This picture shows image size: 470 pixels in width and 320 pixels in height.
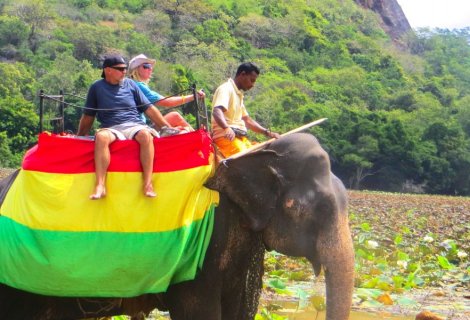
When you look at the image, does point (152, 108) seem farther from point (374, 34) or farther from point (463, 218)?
point (374, 34)

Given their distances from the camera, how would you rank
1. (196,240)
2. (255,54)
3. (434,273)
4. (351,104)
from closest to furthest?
(196,240) < (434,273) < (351,104) < (255,54)

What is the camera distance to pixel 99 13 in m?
127

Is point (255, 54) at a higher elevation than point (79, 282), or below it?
below

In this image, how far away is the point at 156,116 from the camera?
7.34 metres

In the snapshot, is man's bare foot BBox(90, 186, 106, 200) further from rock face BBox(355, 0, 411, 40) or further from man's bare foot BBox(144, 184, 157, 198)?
rock face BBox(355, 0, 411, 40)

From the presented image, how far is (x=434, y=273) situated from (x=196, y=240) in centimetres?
710

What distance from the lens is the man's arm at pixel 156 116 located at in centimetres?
731

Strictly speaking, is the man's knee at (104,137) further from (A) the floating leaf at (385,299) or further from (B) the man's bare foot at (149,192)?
(A) the floating leaf at (385,299)

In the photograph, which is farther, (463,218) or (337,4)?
(337,4)

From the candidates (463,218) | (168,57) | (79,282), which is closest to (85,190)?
(79,282)

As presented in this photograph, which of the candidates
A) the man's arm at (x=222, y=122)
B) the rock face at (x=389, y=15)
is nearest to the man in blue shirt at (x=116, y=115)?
the man's arm at (x=222, y=122)

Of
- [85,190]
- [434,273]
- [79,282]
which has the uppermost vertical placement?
[85,190]

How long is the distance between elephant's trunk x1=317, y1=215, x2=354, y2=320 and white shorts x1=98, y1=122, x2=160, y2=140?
153 cm

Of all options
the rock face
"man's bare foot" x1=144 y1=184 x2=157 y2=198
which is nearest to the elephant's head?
"man's bare foot" x1=144 y1=184 x2=157 y2=198
